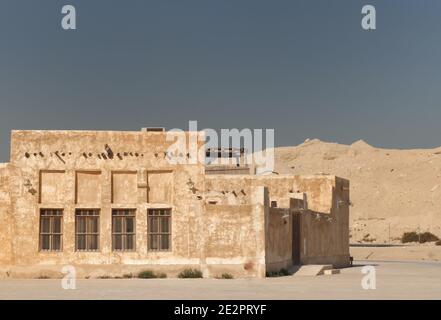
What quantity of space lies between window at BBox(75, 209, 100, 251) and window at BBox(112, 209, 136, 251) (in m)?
0.67

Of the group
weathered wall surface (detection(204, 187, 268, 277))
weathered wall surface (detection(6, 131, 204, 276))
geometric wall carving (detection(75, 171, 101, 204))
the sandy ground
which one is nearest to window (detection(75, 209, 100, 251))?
weathered wall surface (detection(6, 131, 204, 276))

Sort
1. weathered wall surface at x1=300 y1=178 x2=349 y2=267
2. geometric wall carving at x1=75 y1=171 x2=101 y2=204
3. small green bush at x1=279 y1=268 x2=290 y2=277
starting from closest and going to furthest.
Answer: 1. geometric wall carving at x1=75 y1=171 x2=101 y2=204
2. small green bush at x1=279 y1=268 x2=290 y2=277
3. weathered wall surface at x1=300 y1=178 x2=349 y2=267

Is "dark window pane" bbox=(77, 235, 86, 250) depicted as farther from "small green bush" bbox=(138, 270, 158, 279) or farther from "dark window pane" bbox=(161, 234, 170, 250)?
"dark window pane" bbox=(161, 234, 170, 250)

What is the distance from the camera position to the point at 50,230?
33.0 m

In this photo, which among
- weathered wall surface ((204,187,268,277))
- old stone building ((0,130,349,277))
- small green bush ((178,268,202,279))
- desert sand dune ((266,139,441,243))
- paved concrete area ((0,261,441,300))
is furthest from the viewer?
desert sand dune ((266,139,441,243))

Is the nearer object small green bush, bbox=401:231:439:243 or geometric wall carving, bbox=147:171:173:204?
geometric wall carving, bbox=147:171:173:204

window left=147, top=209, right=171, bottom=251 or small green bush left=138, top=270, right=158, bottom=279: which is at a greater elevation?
window left=147, top=209, right=171, bottom=251

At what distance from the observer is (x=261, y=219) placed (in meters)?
32.2

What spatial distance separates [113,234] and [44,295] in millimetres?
8780

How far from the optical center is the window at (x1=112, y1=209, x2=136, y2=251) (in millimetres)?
33062

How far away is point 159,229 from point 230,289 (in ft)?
23.5

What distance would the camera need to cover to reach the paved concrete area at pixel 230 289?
23.9 m
